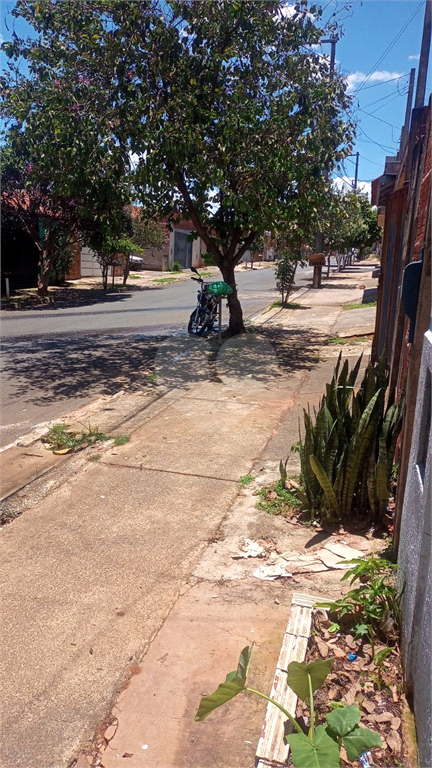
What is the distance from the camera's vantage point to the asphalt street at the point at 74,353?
322 inches

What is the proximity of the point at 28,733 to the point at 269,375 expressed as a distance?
758cm

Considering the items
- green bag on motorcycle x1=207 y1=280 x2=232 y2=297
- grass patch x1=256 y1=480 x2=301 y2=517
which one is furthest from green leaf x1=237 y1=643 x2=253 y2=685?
green bag on motorcycle x1=207 y1=280 x2=232 y2=297

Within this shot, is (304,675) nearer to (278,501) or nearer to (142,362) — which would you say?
(278,501)

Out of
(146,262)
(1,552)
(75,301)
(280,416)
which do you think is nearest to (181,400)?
(280,416)

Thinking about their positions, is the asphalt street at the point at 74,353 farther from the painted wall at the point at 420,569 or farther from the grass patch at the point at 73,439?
the painted wall at the point at 420,569

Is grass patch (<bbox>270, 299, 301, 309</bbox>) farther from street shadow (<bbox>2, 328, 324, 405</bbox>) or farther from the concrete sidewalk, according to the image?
the concrete sidewalk

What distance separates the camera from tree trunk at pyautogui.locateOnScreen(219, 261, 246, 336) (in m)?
12.5

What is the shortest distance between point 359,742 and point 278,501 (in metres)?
2.74

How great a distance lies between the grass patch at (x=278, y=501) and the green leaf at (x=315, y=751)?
2.62m

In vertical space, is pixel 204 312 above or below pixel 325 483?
above

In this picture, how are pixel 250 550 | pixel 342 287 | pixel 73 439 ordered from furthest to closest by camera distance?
pixel 342 287
pixel 73 439
pixel 250 550

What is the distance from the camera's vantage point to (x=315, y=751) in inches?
76.6

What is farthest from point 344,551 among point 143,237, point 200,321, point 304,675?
point 143,237

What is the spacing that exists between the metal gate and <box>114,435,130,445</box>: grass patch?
39408 mm
